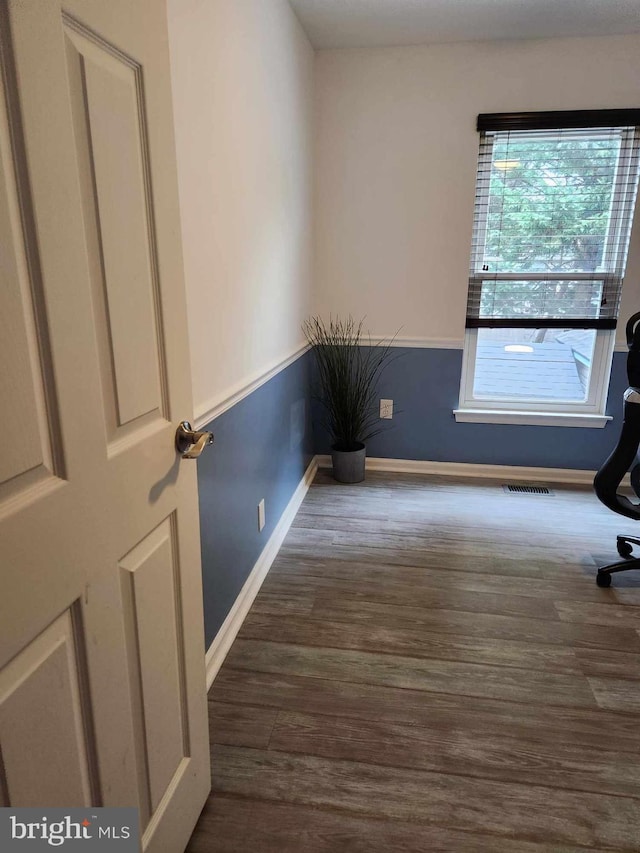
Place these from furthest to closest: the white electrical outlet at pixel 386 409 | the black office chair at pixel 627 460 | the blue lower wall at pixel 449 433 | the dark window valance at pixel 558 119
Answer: the white electrical outlet at pixel 386 409 < the blue lower wall at pixel 449 433 < the dark window valance at pixel 558 119 < the black office chair at pixel 627 460

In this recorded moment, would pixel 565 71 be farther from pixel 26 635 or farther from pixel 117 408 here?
pixel 26 635

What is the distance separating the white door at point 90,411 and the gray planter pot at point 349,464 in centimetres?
226

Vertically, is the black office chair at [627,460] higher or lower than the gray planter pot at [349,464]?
higher

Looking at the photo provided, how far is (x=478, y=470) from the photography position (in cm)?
353

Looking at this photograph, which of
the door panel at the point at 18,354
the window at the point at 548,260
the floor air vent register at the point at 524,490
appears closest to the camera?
the door panel at the point at 18,354

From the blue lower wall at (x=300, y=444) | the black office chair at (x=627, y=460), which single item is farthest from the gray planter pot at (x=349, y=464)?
the black office chair at (x=627, y=460)

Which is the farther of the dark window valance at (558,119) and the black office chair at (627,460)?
the dark window valance at (558,119)

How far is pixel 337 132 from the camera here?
319cm

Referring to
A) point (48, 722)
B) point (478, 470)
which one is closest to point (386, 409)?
point (478, 470)

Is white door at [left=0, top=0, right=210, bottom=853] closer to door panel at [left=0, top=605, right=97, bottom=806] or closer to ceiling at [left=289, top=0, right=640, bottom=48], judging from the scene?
door panel at [left=0, top=605, right=97, bottom=806]

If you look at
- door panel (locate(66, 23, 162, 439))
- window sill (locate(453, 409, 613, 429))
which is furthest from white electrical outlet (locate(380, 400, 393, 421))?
door panel (locate(66, 23, 162, 439))

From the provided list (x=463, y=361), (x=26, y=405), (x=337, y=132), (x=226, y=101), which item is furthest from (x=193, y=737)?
(x=337, y=132)

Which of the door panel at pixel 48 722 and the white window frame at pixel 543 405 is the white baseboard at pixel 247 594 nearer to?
the door panel at pixel 48 722

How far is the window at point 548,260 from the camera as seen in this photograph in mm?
3004
